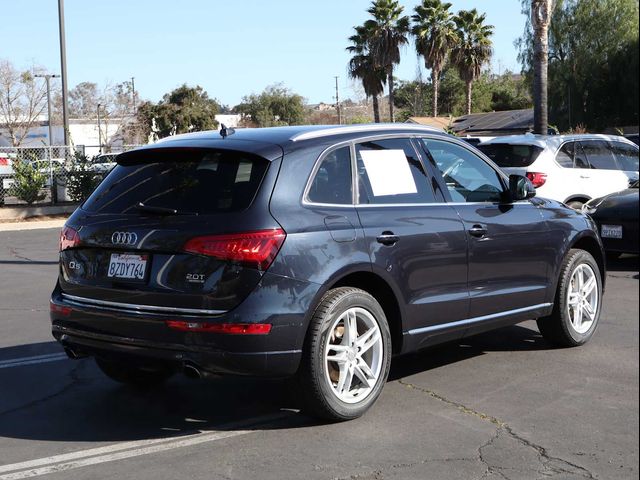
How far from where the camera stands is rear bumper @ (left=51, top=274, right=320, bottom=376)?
452 centimetres

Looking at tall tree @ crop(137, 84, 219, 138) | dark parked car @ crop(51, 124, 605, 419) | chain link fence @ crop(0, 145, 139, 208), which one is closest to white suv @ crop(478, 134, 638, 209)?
dark parked car @ crop(51, 124, 605, 419)

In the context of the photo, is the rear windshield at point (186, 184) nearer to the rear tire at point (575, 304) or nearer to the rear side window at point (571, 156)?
the rear tire at point (575, 304)

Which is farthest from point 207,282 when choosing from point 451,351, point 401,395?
point 451,351

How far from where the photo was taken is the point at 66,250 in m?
5.28

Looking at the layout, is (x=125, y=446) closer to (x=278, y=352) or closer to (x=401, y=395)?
(x=278, y=352)

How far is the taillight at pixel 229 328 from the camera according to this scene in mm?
4504

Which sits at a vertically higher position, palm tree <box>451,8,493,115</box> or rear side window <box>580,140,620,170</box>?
palm tree <box>451,8,493,115</box>

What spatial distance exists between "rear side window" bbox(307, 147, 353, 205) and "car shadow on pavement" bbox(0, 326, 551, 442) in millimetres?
1132

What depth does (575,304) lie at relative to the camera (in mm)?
6766

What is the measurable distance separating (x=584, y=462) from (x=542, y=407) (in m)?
0.93

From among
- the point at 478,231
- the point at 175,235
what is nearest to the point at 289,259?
the point at 175,235

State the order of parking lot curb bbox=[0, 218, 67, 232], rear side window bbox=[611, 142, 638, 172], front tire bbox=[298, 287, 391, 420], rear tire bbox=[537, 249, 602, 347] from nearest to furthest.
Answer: front tire bbox=[298, 287, 391, 420]
rear tire bbox=[537, 249, 602, 347]
rear side window bbox=[611, 142, 638, 172]
parking lot curb bbox=[0, 218, 67, 232]

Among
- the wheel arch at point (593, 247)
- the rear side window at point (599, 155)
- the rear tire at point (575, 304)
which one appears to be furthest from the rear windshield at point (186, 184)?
the rear side window at point (599, 155)

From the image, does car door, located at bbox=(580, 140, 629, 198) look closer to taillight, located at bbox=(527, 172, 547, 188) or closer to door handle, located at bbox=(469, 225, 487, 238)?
taillight, located at bbox=(527, 172, 547, 188)
